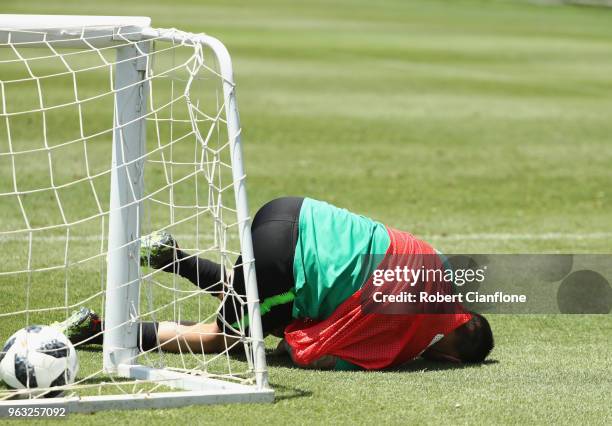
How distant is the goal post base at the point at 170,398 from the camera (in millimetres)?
4320

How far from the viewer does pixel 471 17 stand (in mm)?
39125

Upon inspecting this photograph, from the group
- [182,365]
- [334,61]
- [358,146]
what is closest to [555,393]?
[182,365]

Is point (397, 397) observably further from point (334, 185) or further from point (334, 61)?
point (334, 61)

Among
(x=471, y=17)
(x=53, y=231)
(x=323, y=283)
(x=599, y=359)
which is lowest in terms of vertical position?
(x=471, y=17)

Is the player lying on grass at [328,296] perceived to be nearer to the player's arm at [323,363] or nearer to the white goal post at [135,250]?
the player's arm at [323,363]

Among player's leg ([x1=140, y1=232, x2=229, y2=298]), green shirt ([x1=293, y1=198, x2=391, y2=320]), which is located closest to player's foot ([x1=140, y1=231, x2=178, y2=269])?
player's leg ([x1=140, y1=232, x2=229, y2=298])

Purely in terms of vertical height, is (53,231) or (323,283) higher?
(323,283)

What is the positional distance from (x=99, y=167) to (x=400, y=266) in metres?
6.83

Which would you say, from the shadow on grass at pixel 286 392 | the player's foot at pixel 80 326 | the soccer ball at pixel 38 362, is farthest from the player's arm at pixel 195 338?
the soccer ball at pixel 38 362

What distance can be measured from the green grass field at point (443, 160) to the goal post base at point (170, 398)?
0.19 feet

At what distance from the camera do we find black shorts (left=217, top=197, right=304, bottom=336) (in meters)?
5.09

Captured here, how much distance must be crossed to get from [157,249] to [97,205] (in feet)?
15.2

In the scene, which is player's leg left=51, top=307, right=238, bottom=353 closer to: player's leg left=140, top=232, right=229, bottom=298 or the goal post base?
player's leg left=140, top=232, right=229, bottom=298

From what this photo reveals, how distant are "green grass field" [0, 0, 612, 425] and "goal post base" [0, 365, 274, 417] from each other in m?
0.06
